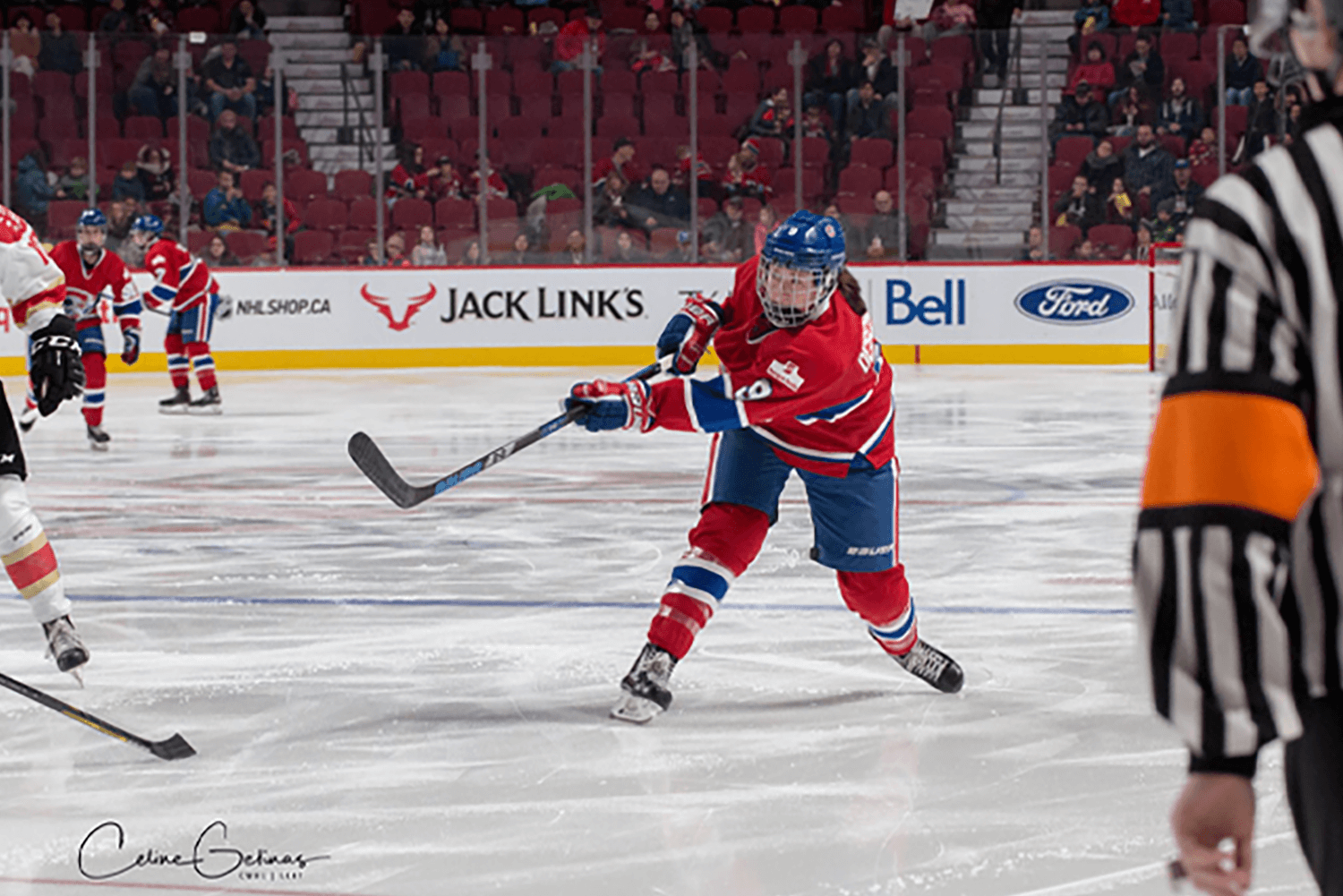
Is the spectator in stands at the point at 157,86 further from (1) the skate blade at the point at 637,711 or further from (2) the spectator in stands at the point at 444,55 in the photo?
(1) the skate blade at the point at 637,711

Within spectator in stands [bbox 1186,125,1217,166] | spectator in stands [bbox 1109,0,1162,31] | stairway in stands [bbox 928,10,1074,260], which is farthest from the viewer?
spectator in stands [bbox 1109,0,1162,31]

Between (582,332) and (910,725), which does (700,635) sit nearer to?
(910,725)

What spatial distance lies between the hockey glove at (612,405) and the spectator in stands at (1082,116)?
10.1 metres

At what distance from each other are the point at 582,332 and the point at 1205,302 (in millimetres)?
11485

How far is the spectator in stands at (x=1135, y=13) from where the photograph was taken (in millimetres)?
14047

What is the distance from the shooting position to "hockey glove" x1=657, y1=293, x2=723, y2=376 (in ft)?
11.1

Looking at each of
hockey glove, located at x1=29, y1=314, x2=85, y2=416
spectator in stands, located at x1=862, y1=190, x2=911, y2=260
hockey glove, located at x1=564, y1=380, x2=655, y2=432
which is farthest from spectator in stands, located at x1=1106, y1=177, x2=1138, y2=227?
hockey glove, located at x1=29, y1=314, x2=85, y2=416

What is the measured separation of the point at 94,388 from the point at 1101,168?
24.9 feet

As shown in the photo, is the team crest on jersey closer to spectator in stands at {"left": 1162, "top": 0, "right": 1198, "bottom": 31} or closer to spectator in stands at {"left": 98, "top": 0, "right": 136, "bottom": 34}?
spectator in stands at {"left": 1162, "top": 0, "right": 1198, "bottom": 31}

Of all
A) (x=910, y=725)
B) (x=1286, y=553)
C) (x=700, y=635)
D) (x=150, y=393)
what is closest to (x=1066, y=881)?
(x=910, y=725)

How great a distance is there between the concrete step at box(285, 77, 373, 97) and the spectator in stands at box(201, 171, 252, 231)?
0.96 meters

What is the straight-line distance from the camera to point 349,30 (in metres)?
14.8

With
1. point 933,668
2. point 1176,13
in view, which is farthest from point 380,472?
point 1176,13

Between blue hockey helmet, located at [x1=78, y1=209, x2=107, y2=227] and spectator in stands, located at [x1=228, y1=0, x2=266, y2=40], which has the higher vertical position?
spectator in stands, located at [x1=228, y1=0, x2=266, y2=40]
